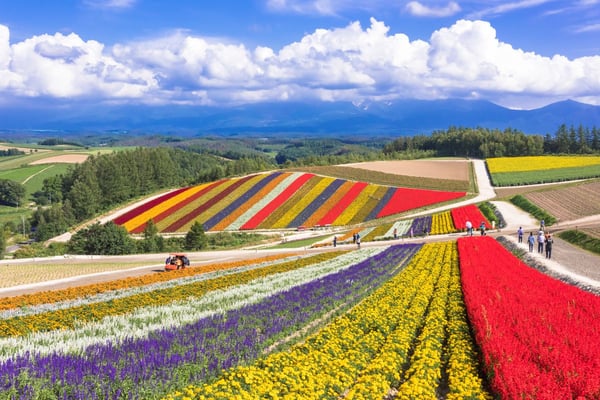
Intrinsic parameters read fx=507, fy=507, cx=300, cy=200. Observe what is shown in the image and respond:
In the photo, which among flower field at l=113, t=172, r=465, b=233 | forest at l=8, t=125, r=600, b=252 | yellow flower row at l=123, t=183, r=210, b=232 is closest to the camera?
flower field at l=113, t=172, r=465, b=233

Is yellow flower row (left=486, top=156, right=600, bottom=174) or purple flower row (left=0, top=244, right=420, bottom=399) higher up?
yellow flower row (left=486, top=156, right=600, bottom=174)

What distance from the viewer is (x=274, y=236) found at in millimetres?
53562

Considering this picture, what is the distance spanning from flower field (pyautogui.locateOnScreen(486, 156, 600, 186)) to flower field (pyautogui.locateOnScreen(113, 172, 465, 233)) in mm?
16473

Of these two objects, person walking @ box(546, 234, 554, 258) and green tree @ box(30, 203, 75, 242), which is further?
green tree @ box(30, 203, 75, 242)

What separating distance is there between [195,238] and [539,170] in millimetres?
64573

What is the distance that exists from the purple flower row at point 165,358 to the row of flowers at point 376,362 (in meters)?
0.59

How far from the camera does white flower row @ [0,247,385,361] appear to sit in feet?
33.8

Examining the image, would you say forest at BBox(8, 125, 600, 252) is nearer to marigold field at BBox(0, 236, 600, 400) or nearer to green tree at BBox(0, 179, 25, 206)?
green tree at BBox(0, 179, 25, 206)

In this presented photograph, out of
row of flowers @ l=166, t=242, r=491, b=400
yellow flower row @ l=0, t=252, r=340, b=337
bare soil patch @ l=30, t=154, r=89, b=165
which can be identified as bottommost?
yellow flower row @ l=0, t=252, r=340, b=337

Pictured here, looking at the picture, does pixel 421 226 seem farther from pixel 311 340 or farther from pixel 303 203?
pixel 311 340

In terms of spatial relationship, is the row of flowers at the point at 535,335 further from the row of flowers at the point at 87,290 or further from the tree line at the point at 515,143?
the tree line at the point at 515,143

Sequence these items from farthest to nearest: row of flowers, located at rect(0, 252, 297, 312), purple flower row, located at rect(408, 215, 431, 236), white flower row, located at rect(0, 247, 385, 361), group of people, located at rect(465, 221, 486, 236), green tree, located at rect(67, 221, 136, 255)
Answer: purple flower row, located at rect(408, 215, 431, 236), green tree, located at rect(67, 221, 136, 255), group of people, located at rect(465, 221, 486, 236), row of flowers, located at rect(0, 252, 297, 312), white flower row, located at rect(0, 247, 385, 361)

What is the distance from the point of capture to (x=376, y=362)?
9766mm

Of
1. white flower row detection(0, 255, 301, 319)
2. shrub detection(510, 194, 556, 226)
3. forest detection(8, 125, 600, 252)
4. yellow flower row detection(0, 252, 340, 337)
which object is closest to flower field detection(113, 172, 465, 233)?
shrub detection(510, 194, 556, 226)
